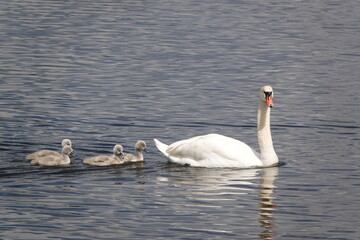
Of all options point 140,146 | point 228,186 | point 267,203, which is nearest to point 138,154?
point 140,146

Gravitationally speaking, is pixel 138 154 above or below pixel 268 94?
below

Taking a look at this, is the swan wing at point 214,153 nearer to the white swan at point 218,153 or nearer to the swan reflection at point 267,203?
the white swan at point 218,153

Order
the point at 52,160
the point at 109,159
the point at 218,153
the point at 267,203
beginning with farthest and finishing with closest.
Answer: the point at 218,153
the point at 109,159
the point at 52,160
the point at 267,203

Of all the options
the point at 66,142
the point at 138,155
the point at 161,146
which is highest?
the point at 66,142

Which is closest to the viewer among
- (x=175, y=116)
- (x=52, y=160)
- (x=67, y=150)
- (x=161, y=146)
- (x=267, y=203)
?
(x=267, y=203)

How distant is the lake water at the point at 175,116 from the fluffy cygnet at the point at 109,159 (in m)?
0.12

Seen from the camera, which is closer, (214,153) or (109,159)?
(109,159)

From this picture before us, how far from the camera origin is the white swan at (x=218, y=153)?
698 inches

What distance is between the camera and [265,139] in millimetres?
18188

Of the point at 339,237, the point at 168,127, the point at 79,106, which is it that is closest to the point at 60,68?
the point at 79,106

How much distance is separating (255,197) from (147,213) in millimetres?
1805

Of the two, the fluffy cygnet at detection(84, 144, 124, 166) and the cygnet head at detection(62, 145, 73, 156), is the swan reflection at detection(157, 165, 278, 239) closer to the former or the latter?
the fluffy cygnet at detection(84, 144, 124, 166)

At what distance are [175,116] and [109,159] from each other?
463cm

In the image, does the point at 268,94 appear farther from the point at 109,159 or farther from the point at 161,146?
the point at 109,159
